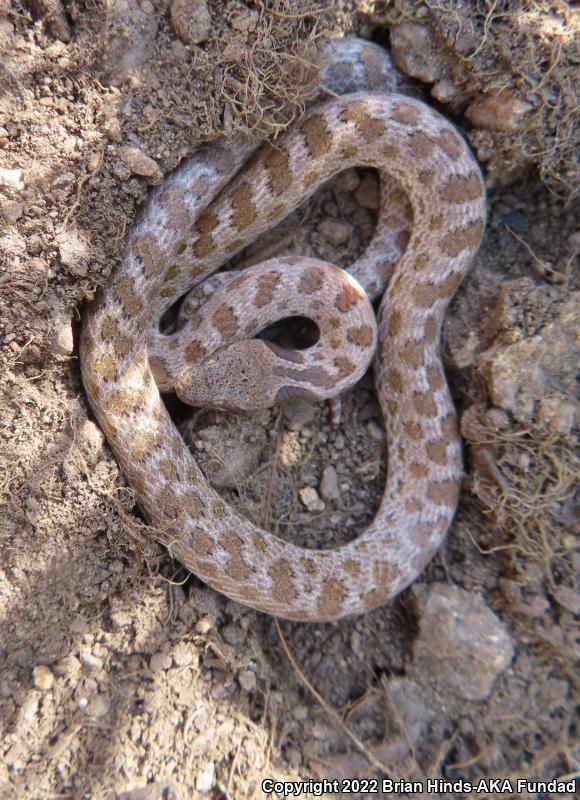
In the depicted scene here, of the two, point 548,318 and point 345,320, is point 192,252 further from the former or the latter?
point 548,318

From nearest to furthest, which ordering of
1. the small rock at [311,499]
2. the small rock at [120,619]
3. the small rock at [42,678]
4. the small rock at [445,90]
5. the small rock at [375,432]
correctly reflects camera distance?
the small rock at [42,678] < the small rock at [120,619] < the small rock at [445,90] < the small rock at [311,499] < the small rock at [375,432]

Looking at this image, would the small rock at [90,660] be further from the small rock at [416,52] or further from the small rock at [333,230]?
the small rock at [416,52]

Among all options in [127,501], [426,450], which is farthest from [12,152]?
[426,450]

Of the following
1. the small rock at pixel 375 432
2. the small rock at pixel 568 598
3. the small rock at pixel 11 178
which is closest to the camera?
the small rock at pixel 11 178

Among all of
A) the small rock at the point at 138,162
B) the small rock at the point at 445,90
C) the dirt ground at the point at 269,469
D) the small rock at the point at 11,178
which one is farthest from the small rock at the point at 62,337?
the small rock at the point at 445,90

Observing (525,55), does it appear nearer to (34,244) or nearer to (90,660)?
(34,244)

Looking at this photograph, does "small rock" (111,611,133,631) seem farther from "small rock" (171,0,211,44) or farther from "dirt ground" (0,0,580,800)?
"small rock" (171,0,211,44)

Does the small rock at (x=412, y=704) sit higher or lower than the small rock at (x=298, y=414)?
lower

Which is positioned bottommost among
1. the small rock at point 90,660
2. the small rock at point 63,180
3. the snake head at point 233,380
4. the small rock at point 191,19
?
the small rock at point 90,660
